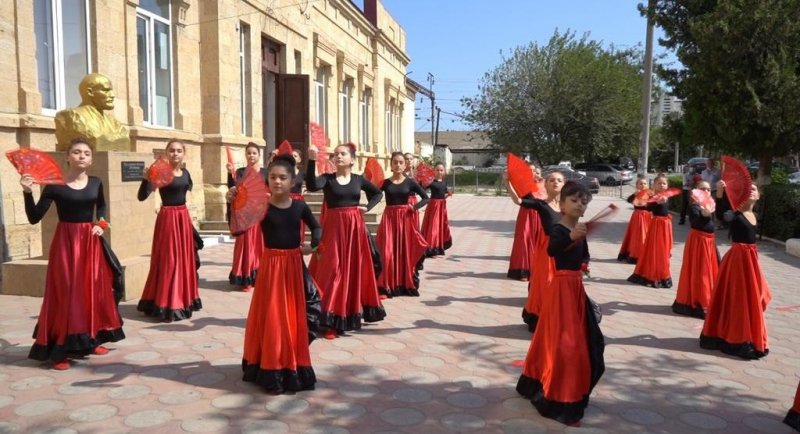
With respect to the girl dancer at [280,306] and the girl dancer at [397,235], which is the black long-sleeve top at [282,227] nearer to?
the girl dancer at [280,306]

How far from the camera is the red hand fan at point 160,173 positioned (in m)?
5.80

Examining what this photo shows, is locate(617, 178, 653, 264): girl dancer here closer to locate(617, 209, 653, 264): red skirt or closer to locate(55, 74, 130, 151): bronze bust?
locate(617, 209, 653, 264): red skirt

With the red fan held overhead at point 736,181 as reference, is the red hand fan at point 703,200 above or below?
below

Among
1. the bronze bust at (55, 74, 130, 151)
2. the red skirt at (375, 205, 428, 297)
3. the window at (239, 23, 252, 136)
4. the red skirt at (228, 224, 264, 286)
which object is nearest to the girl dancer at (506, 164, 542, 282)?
the red skirt at (375, 205, 428, 297)

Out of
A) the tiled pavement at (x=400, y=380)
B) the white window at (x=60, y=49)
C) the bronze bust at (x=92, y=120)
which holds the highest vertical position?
the white window at (x=60, y=49)

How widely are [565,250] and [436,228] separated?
23.5ft

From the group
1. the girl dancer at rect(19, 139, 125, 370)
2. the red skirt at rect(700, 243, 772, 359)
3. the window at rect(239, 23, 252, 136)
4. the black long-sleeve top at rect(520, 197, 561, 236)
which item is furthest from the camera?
the window at rect(239, 23, 252, 136)

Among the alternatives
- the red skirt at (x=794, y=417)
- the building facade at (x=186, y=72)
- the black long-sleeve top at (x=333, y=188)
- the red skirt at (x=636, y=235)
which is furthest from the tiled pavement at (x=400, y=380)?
the red skirt at (x=636, y=235)

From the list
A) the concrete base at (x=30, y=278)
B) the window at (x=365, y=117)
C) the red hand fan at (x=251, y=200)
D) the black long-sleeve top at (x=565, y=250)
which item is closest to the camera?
the black long-sleeve top at (x=565, y=250)

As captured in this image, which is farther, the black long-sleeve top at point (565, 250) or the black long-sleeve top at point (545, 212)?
the black long-sleeve top at point (545, 212)

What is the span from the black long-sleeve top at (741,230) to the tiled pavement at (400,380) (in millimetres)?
1100

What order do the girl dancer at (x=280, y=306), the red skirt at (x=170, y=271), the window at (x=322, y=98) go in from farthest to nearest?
the window at (x=322, y=98) → the red skirt at (x=170, y=271) → the girl dancer at (x=280, y=306)

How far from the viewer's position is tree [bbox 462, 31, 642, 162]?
3450 cm

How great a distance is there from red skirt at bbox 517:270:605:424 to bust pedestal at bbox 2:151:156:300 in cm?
491
